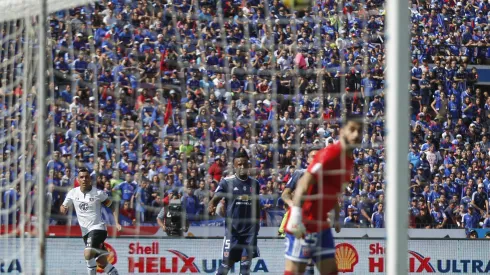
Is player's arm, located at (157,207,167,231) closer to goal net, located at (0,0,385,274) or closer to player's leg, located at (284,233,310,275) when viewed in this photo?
goal net, located at (0,0,385,274)

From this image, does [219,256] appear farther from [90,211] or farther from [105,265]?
[90,211]

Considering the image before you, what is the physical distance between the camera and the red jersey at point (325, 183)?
24.4ft

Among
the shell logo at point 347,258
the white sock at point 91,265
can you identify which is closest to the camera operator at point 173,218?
the white sock at point 91,265

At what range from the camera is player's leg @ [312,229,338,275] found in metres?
7.77

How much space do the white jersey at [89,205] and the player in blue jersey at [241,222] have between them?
1.56 metres

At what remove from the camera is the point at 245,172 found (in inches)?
469

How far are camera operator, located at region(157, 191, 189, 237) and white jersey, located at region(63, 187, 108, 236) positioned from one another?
931 millimetres

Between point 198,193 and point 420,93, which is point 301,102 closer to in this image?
point 198,193

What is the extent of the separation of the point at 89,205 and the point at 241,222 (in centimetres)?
201

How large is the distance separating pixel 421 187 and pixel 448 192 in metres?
0.90

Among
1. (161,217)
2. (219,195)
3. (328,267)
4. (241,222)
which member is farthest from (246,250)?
(328,267)

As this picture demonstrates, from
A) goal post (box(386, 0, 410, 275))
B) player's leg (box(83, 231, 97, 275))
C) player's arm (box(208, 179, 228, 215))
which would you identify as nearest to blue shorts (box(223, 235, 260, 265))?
player's arm (box(208, 179, 228, 215))

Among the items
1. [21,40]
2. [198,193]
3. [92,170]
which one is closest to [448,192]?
[198,193]

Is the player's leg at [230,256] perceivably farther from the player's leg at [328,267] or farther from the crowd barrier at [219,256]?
the player's leg at [328,267]
